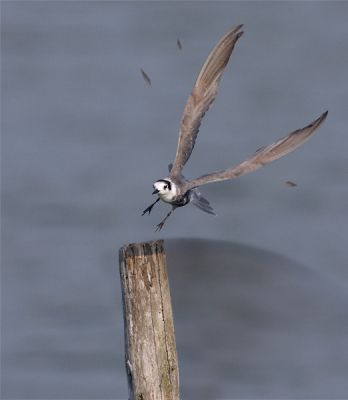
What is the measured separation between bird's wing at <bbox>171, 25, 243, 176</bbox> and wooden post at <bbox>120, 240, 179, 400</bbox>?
2.07m

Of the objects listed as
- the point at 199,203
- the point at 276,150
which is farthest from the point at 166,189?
the point at 276,150

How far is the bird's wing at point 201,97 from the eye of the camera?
712 cm

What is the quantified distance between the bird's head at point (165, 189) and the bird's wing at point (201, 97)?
0.46 metres

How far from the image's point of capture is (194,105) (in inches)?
294

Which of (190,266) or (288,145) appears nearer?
(288,145)

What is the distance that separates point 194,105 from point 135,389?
10.6 ft

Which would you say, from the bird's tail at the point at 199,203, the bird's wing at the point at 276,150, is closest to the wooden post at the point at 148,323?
the bird's wing at the point at 276,150

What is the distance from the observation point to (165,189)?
6949 mm

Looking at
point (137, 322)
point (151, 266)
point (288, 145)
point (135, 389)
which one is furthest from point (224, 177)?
point (135, 389)

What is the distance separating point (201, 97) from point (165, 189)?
1.19 metres

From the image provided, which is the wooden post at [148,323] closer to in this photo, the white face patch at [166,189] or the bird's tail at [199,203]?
the white face patch at [166,189]

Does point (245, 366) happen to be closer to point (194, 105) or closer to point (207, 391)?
point (207, 391)

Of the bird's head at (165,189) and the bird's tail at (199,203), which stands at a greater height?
the bird's tail at (199,203)

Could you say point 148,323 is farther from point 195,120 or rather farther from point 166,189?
point 195,120
